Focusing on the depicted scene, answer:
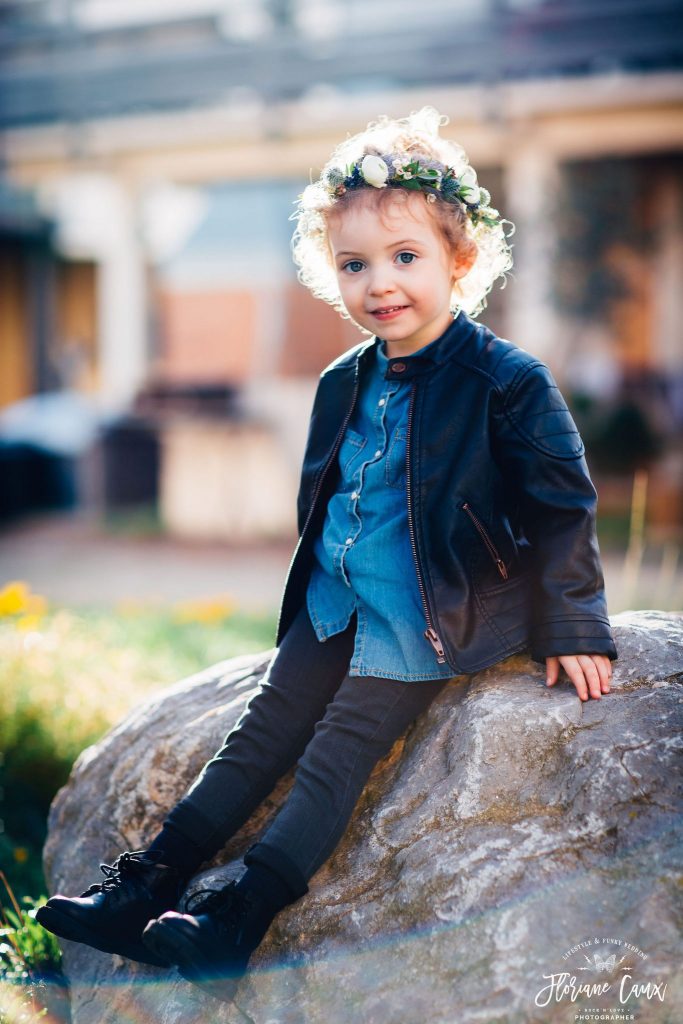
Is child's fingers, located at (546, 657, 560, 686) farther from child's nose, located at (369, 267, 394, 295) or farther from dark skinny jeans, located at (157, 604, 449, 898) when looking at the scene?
child's nose, located at (369, 267, 394, 295)

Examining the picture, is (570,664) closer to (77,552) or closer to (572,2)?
(77,552)

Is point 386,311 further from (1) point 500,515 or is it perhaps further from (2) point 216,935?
(2) point 216,935

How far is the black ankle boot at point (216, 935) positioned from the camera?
1.86 meters

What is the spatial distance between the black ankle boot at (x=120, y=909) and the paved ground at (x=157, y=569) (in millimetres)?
3716

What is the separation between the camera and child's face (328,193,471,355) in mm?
2354

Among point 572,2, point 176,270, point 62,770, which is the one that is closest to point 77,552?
point 176,270

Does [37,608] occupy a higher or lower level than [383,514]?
lower

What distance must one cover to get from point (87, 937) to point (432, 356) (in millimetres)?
1450

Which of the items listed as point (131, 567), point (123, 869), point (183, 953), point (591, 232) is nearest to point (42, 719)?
point (123, 869)

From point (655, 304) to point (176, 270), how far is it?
5141 mm

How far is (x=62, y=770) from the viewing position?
365cm

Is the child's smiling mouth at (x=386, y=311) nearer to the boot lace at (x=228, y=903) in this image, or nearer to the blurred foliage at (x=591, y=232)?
the boot lace at (x=228, y=903)

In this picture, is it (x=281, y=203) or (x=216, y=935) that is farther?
(x=281, y=203)

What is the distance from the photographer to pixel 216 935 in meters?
1.91
